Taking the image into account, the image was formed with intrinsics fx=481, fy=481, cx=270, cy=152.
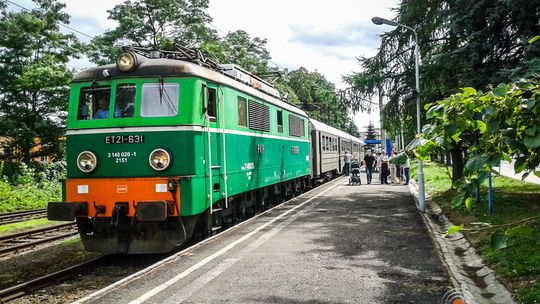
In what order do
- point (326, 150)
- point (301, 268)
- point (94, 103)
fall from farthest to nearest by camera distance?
1. point (326, 150)
2. point (94, 103)
3. point (301, 268)

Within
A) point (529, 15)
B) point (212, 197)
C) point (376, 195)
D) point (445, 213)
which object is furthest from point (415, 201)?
point (212, 197)

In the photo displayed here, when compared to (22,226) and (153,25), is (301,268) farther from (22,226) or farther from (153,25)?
(153,25)

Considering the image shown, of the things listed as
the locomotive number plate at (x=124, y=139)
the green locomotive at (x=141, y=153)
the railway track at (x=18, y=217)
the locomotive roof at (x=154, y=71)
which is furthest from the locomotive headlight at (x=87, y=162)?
the railway track at (x=18, y=217)

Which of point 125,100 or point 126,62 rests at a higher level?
point 126,62

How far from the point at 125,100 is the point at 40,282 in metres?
3.27

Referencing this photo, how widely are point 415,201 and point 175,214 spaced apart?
10.2m

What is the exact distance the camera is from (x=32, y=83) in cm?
2462

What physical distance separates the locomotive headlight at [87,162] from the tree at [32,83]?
61.4 feet

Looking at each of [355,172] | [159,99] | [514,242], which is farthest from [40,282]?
[355,172]

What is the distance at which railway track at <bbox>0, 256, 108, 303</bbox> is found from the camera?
Result: 263 inches

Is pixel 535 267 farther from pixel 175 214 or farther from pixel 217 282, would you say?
pixel 175 214

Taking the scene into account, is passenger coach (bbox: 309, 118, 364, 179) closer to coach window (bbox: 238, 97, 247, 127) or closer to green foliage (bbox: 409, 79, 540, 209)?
coach window (bbox: 238, 97, 247, 127)

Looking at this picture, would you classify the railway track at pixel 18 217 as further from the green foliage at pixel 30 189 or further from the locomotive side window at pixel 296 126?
the locomotive side window at pixel 296 126

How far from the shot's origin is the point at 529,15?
430 inches
